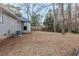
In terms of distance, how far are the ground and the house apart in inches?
3.9

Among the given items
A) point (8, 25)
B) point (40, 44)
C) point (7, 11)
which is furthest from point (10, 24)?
point (40, 44)

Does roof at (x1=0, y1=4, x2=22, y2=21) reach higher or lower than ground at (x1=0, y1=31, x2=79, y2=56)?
higher

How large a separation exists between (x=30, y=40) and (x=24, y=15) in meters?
0.39

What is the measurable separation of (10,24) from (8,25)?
0.11ft

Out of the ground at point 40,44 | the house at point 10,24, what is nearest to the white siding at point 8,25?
the house at point 10,24

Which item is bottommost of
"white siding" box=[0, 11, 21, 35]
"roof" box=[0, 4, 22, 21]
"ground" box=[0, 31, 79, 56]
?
"ground" box=[0, 31, 79, 56]

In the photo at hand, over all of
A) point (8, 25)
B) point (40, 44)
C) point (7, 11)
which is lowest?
point (40, 44)

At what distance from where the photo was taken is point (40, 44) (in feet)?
11.3

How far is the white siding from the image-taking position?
134 inches

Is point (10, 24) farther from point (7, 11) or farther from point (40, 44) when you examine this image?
point (40, 44)

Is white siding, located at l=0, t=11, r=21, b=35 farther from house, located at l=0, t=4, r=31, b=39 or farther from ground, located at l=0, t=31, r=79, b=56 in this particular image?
ground, located at l=0, t=31, r=79, b=56

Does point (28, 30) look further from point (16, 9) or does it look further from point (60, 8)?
point (60, 8)

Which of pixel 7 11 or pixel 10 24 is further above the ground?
pixel 7 11

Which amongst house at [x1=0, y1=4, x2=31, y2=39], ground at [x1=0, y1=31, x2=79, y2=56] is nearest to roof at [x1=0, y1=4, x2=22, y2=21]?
house at [x1=0, y1=4, x2=31, y2=39]
